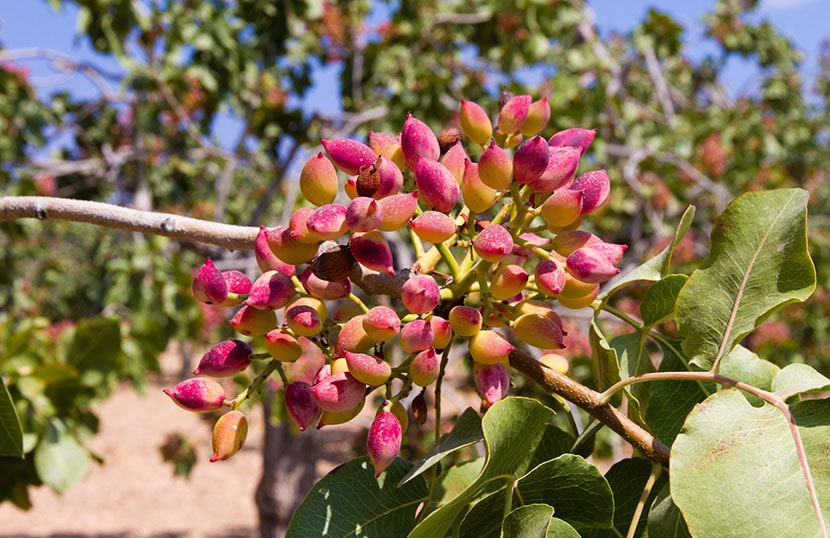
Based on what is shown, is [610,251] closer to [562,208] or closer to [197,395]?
[562,208]

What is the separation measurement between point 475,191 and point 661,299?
19 centimetres

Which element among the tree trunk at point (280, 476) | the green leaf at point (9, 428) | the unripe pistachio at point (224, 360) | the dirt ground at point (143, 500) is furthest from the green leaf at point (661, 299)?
the dirt ground at point (143, 500)

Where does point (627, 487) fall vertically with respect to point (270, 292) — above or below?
below

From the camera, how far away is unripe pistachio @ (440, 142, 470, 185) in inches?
25.5

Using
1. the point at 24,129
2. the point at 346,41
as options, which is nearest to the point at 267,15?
the point at 346,41

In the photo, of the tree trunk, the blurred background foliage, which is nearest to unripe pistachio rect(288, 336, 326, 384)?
the blurred background foliage

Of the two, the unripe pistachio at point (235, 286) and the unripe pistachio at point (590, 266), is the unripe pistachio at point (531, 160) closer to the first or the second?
the unripe pistachio at point (590, 266)

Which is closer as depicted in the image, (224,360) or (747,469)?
(747,469)

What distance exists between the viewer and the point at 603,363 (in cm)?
59

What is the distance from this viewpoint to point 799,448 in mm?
465

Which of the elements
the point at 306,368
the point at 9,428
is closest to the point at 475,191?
the point at 9,428

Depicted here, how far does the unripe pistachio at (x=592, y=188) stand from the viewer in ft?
2.00

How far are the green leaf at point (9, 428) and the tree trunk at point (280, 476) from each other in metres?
2.94

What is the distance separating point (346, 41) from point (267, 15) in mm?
947
